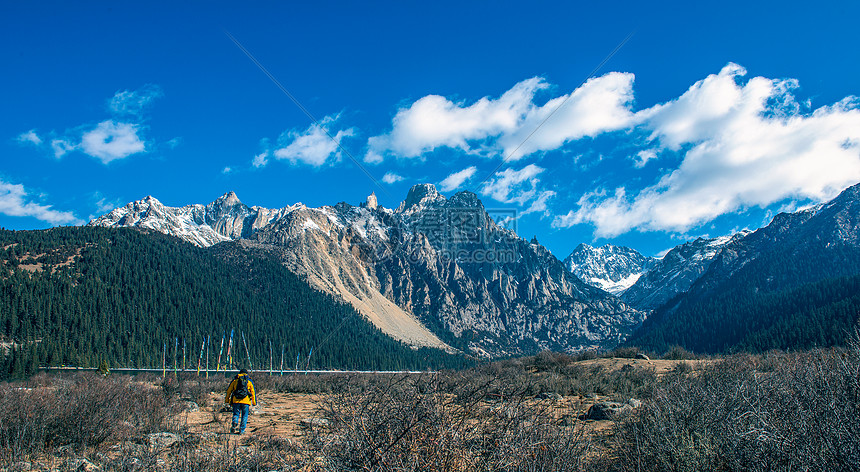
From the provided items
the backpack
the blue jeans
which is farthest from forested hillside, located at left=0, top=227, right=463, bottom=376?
the backpack

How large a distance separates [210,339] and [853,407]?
4261 inches

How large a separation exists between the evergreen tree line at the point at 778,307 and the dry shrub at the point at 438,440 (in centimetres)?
6646

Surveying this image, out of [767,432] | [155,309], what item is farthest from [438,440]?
[155,309]

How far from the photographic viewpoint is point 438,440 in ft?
14.6

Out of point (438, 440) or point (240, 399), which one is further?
point (240, 399)

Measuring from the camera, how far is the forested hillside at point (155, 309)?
7600 centimetres

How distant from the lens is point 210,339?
97.4 meters

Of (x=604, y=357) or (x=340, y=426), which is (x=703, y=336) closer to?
(x=604, y=357)

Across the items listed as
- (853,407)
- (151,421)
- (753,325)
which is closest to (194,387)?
(151,421)

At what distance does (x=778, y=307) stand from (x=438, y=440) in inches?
5691

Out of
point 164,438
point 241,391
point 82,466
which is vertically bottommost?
point 164,438

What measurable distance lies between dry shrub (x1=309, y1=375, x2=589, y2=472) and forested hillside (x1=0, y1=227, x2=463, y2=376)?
224ft

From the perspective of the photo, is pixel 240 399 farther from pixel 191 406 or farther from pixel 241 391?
pixel 191 406

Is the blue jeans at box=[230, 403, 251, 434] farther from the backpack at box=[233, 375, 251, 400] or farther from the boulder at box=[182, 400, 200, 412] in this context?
the boulder at box=[182, 400, 200, 412]
